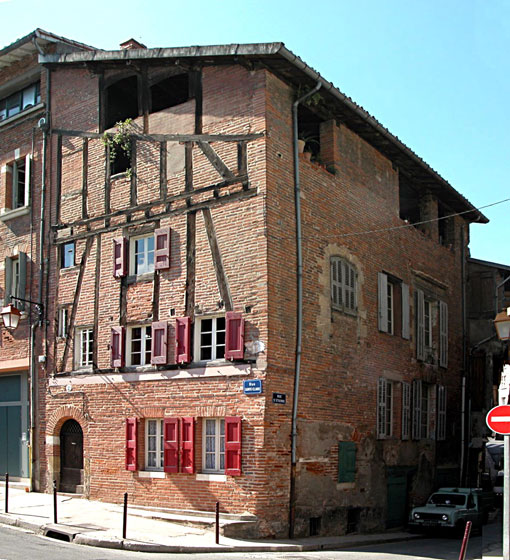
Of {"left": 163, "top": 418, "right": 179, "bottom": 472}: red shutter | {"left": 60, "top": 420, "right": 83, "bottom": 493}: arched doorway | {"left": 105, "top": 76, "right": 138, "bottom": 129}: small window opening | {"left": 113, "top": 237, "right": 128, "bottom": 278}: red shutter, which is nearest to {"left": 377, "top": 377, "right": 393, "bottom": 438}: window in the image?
{"left": 163, "top": 418, "right": 179, "bottom": 472}: red shutter

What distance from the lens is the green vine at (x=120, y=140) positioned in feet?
59.9

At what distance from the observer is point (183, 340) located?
16281 mm

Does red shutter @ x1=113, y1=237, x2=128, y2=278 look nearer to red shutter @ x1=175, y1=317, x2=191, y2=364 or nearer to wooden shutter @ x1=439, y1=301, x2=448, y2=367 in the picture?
red shutter @ x1=175, y1=317, x2=191, y2=364

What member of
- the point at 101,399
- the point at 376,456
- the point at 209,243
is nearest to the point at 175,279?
the point at 209,243

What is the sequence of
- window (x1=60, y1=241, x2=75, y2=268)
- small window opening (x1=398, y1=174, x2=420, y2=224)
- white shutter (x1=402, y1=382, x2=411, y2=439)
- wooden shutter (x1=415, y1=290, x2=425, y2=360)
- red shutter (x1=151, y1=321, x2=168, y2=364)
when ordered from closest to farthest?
red shutter (x1=151, y1=321, x2=168, y2=364) → window (x1=60, y1=241, x2=75, y2=268) → white shutter (x1=402, y1=382, x2=411, y2=439) → wooden shutter (x1=415, y1=290, x2=425, y2=360) → small window opening (x1=398, y1=174, x2=420, y2=224)

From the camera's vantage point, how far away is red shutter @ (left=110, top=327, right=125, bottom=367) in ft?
57.2

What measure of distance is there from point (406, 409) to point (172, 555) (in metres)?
9.94

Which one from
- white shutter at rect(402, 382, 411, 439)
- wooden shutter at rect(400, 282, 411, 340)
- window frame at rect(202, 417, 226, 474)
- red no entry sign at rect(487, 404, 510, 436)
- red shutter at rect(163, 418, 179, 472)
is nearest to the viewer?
red no entry sign at rect(487, 404, 510, 436)

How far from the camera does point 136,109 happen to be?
1992 centimetres

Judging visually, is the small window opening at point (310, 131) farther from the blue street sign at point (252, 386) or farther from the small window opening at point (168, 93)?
the blue street sign at point (252, 386)

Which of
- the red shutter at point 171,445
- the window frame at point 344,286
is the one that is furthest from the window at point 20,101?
the red shutter at point 171,445

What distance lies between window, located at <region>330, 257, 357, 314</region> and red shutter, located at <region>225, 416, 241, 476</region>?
402 centimetres

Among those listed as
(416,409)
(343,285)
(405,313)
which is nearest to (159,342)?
(343,285)

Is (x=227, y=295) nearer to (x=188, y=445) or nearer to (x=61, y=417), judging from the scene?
(x=188, y=445)
